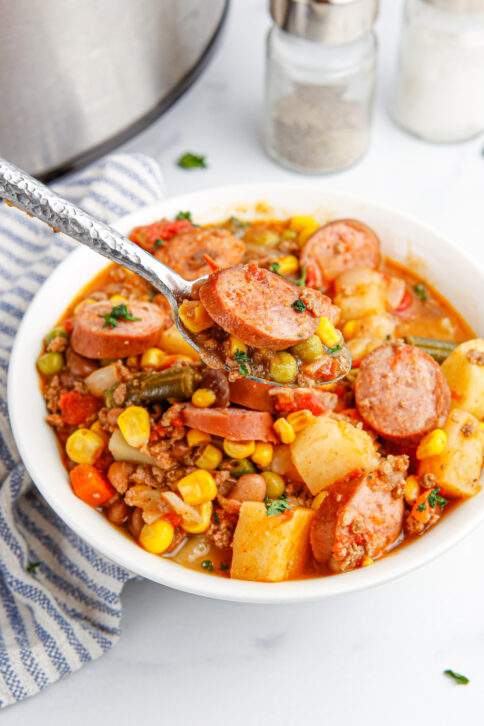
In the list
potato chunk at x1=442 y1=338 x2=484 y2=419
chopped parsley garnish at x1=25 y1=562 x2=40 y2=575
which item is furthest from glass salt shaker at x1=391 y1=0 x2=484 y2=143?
chopped parsley garnish at x1=25 y1=562 x2=40 y2=575

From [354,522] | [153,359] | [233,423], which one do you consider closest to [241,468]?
[233,423]

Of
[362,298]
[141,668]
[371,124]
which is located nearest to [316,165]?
[371,124]

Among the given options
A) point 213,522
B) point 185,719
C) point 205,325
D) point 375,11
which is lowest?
point 185,719

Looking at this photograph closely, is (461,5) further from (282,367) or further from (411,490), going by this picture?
(411,490)

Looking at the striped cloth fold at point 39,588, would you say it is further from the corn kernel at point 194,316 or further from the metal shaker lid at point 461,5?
the metal shaker lid at point 461,5

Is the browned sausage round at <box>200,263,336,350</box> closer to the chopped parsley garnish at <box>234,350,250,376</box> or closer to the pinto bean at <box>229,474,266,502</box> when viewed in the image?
the chopped parsley garnish at <box>234,350,250,376</box>

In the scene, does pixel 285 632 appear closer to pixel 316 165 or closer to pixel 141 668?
pixel 141 668
